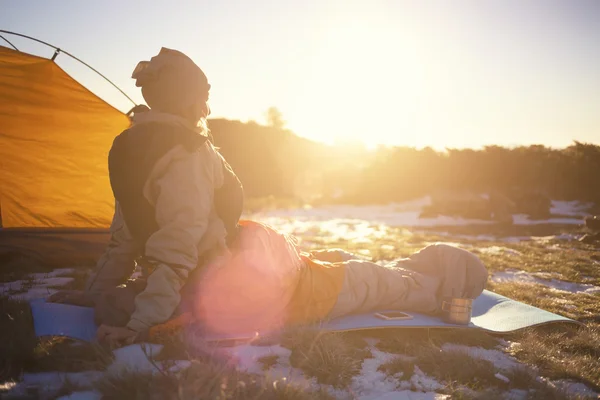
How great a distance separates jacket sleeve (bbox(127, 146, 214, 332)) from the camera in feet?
7.04

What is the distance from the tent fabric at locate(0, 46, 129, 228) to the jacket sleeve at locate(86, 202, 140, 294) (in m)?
2.65

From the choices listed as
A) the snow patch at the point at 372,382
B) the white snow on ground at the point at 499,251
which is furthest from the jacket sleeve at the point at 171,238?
the white snow on ground at the point at 499,251

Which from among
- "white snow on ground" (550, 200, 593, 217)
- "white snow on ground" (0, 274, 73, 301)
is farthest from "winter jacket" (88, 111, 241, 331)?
"white snow on ground" (550, 200, 593, 217)

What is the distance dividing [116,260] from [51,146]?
2895 mm

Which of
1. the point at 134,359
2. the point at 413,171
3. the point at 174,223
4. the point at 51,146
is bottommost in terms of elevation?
the point at 134,359

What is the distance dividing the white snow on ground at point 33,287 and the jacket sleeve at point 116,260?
84 centimetres

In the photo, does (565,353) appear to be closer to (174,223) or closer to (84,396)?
(174,223)

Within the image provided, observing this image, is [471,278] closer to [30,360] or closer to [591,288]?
[591,288]

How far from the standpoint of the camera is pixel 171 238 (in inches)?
84.8

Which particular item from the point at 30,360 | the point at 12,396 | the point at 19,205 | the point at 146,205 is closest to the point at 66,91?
the point at 19,205

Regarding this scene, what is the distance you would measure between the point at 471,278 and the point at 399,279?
540mm

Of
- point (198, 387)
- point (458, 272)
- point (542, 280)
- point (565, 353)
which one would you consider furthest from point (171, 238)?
point (542, 280)

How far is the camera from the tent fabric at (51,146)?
4527 millimetres

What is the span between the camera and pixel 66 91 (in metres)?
4.70
